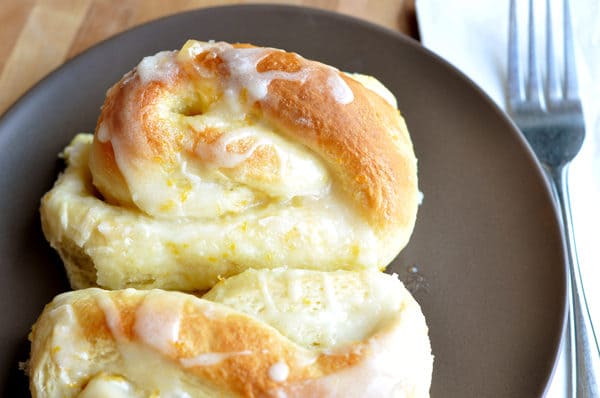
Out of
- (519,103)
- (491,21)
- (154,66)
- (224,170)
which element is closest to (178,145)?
(224,170)

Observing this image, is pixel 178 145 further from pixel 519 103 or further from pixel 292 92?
pixel 519 103

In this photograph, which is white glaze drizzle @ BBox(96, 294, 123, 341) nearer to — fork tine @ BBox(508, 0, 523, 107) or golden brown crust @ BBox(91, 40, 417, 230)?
golden brown crust @ BBox(91, 40, 417, 230)

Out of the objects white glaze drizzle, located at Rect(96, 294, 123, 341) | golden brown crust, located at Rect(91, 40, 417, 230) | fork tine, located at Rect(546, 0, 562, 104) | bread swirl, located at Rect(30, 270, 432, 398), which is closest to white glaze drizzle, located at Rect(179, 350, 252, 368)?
bread swirl, located at Rect(30, 270, 432, 398)

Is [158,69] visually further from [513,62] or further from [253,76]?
[513,62]

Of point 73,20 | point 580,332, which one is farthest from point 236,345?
point 73,20

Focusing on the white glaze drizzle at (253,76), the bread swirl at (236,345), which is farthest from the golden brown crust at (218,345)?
the white glaze drizzle at (253,76)

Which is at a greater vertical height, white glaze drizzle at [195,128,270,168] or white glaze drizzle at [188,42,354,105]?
white glaze drizzle at [188,42,354,105]

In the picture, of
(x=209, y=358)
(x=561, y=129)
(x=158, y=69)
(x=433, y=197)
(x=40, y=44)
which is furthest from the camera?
(x=40, y=44)
